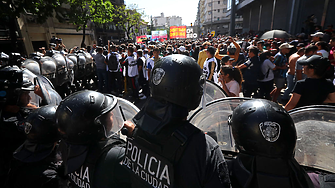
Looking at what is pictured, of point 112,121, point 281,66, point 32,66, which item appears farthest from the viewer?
point 281,66

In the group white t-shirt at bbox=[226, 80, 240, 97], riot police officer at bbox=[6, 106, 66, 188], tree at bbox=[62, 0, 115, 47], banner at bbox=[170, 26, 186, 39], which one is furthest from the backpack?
banner at bbox=[170, 26, 186, 39]

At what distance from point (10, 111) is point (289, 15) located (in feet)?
70.3

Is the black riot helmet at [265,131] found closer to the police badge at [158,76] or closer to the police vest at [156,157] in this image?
the police vest at [156,157]

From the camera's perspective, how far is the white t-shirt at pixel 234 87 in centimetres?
303

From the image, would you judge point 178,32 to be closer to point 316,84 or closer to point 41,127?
point 316,84

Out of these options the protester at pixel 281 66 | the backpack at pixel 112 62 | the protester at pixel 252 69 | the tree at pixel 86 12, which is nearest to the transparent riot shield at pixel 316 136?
the protester at pixel 252 69

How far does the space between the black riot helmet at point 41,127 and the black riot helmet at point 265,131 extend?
1.73 m

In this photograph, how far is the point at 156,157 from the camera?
1.05 m

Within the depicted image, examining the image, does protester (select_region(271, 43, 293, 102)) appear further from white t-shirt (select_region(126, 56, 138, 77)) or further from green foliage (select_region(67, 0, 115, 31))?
green foliage (select_region(67, 0, 115, 31))

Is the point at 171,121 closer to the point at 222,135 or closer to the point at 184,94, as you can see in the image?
the point at 184,94

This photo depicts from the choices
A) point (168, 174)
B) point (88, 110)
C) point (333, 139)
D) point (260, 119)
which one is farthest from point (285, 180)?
point (88, 110)

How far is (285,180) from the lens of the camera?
0.98 m

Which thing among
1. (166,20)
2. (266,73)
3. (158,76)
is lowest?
(266,73)

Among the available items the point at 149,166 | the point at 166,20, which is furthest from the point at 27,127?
the point at 166,20
